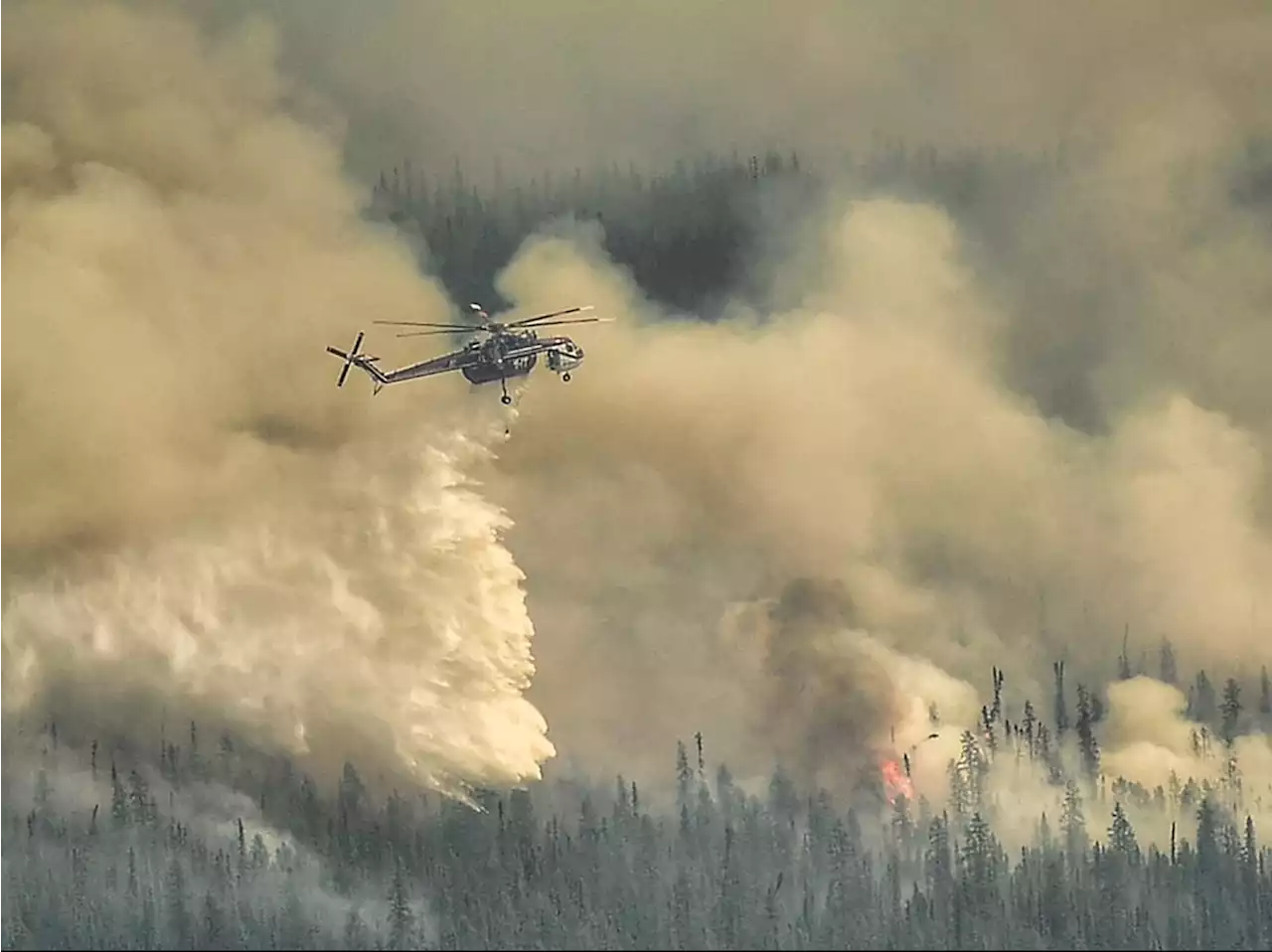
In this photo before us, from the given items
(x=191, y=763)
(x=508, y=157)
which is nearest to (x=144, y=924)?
(x=191, y=763)

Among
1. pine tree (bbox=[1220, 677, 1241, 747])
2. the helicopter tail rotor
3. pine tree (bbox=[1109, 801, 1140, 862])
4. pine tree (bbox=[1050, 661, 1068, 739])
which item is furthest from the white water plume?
pine tree (bbox=[1220, 677, 1241, 747])

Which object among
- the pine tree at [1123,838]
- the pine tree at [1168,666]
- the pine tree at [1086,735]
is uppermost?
the pine tree at [1168,666]

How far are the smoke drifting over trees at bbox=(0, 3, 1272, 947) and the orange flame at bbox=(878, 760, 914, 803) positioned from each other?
2 centimetres

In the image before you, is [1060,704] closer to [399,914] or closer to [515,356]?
[515,356]

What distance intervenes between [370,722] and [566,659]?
31.4 inches

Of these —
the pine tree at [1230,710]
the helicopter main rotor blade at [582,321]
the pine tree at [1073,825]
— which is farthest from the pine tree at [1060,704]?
the helicopter main rotor blade at [582,321]

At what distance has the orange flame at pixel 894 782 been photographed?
685 centimetres

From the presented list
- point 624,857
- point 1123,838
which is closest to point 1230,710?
point 1123,838

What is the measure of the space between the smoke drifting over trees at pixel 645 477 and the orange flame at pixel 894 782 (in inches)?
0.8

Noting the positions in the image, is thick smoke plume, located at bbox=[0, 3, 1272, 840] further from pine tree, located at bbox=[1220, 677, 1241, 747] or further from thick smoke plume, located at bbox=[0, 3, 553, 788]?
pine tree, located at bbox=[1220, 677, 1241, 747]

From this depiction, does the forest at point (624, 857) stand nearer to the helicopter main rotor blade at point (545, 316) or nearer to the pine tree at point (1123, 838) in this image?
the pine tree at point (1123, 838)

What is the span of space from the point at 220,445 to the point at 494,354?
1138mm

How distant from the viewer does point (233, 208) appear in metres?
7.12

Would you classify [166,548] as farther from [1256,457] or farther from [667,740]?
[1256,457]
